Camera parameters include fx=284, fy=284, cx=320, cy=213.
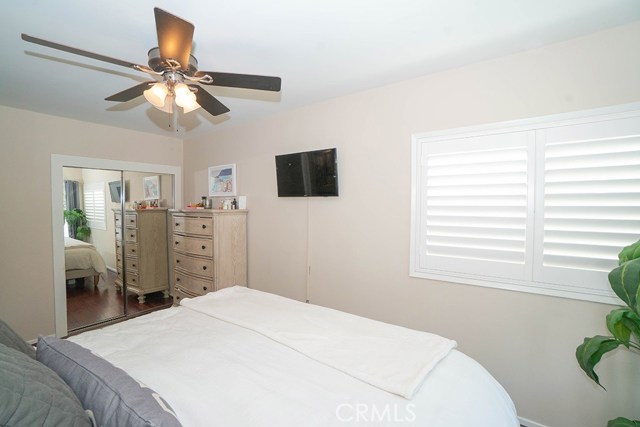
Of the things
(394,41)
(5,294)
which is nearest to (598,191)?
(394,41)

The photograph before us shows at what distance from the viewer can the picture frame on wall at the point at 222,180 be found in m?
3.61

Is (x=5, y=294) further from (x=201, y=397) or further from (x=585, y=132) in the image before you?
(x=585, y=132)

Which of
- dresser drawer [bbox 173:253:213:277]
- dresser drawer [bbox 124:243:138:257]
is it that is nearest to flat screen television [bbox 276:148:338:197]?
dresser drawer [bbox 173:253:213:277]

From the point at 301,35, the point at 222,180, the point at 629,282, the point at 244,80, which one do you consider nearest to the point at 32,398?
the point at 244,80

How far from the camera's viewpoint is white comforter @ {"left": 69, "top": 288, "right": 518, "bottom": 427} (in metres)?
0.96

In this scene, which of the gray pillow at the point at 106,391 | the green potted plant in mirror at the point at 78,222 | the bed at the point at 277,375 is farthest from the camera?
the green potted plant in mirror at the point at 78,222

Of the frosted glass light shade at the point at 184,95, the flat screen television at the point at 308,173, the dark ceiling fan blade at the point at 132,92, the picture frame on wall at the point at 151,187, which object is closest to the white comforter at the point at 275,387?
the frosted glass light shade at the point at 184,95

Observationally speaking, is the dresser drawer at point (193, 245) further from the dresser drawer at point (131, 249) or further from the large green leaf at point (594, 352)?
the large green leaf at point (594, 352)

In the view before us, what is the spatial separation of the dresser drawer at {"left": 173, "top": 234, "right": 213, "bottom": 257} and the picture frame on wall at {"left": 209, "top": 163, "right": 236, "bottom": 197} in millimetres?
719

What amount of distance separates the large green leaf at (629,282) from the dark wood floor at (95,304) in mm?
4522

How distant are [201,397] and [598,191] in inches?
91.6

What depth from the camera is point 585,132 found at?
1.71m

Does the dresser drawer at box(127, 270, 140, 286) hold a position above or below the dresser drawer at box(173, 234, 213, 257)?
below

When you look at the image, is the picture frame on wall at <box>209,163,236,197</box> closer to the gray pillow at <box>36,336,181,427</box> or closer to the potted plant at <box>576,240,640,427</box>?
the gray pillow at <box>36,336,181,427</box>
